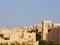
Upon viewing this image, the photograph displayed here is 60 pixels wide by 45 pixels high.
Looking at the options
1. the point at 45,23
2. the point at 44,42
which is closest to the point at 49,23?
the point at 45,23

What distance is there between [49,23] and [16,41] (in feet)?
81.3

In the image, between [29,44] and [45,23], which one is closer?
[29,44]

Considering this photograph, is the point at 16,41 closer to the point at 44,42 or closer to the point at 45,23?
the point at 44,42

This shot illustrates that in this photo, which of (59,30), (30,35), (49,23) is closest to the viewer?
(30,35)

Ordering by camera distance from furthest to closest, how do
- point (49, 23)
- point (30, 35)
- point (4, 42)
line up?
point (49, 23) → point (30, 35) → point (4, 42)

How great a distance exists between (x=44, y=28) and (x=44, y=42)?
679 cm

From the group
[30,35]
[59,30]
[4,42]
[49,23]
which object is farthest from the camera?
[49,23]

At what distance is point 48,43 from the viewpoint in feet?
183

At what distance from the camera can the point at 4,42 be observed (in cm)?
3994

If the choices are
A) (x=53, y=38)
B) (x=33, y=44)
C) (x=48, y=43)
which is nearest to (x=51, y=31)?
(x=53, y=38)

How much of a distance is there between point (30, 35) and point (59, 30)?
8.07m

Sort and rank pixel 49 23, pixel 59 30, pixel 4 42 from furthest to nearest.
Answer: pixel 49 23, pixel 59 30, pixel 4 42

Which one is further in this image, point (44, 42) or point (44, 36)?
point (44, 36)

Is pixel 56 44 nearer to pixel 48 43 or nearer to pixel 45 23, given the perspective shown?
pixel 48 43
